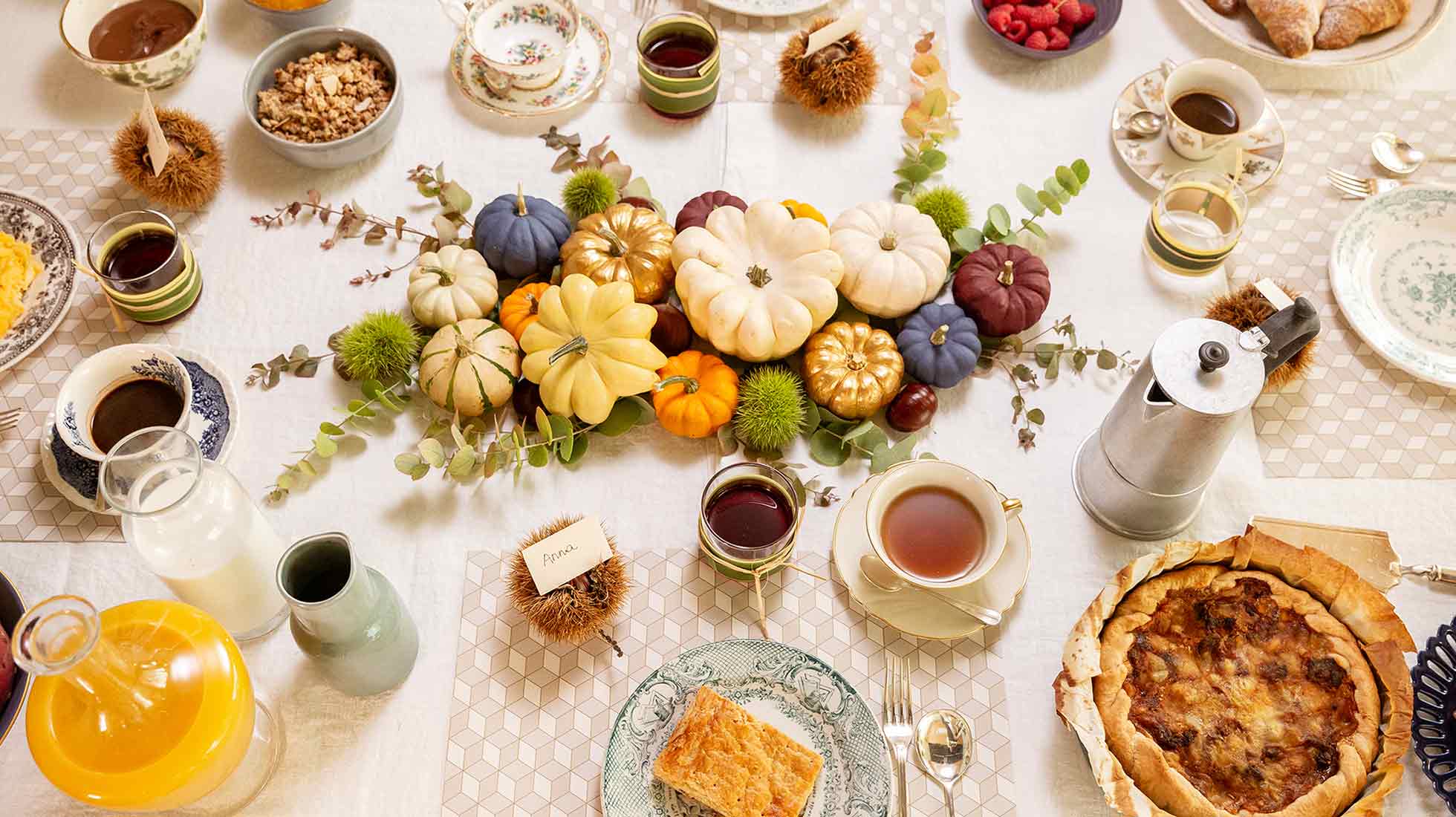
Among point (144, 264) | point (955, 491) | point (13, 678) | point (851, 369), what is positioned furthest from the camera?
point (144, 264)

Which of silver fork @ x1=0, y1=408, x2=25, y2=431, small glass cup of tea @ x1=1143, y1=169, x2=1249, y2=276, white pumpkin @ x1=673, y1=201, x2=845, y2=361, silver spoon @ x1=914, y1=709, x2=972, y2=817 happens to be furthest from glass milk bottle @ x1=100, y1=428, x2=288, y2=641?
small glass cup of tea @ x1=1143, y1=169, x2=1249, y2=276

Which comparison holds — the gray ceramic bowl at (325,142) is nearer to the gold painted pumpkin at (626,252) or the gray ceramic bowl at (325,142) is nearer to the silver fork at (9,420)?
the gold painted pumpkin at (626,252)

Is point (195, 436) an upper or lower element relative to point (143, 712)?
lower

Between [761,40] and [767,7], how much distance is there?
8 cm

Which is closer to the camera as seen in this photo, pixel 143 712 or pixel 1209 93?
pixel 143 712

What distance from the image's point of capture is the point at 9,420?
164cm

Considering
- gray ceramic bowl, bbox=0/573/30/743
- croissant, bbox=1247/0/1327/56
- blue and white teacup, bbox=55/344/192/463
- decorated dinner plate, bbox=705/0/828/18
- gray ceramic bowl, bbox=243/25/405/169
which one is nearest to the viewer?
gray ceramic bowl, bbox=0/573/30/743

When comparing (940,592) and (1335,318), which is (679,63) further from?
(1335,318)

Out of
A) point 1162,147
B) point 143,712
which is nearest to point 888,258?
point 1162,147

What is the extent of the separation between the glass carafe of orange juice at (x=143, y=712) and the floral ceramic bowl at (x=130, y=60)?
1192mm

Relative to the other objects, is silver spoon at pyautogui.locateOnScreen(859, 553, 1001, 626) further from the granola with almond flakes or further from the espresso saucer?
the granola with almond flakes

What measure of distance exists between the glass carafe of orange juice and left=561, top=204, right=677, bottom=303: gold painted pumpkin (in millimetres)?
756

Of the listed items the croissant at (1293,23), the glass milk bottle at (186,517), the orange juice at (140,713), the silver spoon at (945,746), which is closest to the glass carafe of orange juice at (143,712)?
the orange juice at (140,713)

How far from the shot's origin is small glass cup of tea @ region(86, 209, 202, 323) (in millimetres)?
1647
